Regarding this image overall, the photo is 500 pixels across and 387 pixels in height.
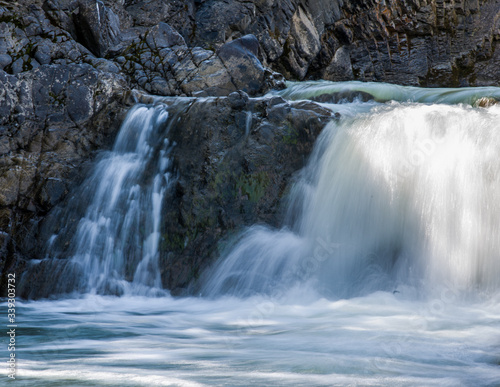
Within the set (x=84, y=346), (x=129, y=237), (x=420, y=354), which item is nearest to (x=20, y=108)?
(x=129, y=237)

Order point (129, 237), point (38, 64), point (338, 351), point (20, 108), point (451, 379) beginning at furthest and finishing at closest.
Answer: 1. point (38, 64)
2. point (20, 108)
3. point (129, 237)
4. point (338, 351)
5. point (451, 379)

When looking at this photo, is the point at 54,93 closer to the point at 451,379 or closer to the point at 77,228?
the point at 77,228

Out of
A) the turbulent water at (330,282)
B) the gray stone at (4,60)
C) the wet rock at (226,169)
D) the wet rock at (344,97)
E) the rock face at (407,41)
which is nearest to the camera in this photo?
the turbulent water at (330,282)

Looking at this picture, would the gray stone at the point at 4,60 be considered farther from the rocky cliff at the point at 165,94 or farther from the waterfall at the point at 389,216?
the waterfall at the point at 389,216

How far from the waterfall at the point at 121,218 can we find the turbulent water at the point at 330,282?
2cm

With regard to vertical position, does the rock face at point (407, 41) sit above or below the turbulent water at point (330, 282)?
above

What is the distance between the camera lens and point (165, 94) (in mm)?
9266

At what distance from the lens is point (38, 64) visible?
8492mm

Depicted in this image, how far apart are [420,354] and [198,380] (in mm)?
1534

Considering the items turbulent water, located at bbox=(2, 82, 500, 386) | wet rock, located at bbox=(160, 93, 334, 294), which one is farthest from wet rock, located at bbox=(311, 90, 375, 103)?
wet rock, located at bbox=(160, 93, 334, 294)

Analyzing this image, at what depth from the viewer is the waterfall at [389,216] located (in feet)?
17.9

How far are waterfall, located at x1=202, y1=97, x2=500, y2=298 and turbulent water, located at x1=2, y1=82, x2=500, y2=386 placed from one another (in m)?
0.02

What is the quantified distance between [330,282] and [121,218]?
118 inches

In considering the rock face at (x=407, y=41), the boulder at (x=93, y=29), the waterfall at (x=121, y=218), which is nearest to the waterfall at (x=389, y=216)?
the waterfall at (x=121, y=218)
